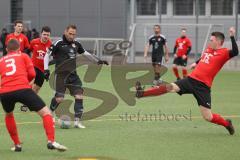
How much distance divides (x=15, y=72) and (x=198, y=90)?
377 centimetres

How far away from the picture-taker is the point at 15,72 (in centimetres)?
1024

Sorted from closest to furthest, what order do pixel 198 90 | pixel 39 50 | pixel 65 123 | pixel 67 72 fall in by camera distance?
pixel 198 90 < pixel 65 123 < pixel 67 72 < pixel 39 50

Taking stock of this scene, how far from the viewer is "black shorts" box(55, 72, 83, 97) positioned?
1349 cm

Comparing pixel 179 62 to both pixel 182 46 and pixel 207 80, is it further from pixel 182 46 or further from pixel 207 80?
pixel 207 80

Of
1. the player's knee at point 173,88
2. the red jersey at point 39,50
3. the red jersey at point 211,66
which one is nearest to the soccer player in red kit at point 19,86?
the player's knee at point 173,88

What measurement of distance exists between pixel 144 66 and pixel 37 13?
13.2 m

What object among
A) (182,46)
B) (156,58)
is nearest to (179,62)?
(182,46)

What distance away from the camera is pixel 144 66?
33.0 metres

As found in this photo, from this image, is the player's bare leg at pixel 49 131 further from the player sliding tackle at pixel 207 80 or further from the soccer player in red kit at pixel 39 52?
the soccer player in red kit at pixel 39 52

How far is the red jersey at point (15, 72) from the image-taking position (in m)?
10.2

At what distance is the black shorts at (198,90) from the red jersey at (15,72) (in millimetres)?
3381

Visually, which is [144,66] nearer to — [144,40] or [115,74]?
[115,74]

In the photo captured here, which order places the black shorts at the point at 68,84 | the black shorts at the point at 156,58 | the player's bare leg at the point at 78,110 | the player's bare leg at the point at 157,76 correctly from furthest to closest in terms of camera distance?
the black shorts at the point at 156,58 → the player's bare leg at the point at 157,76 → the black shorts at the point at 68,84 → the player's bare leg at the point at 78,110

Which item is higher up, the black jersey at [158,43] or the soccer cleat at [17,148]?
the black jersey at [158,43]
